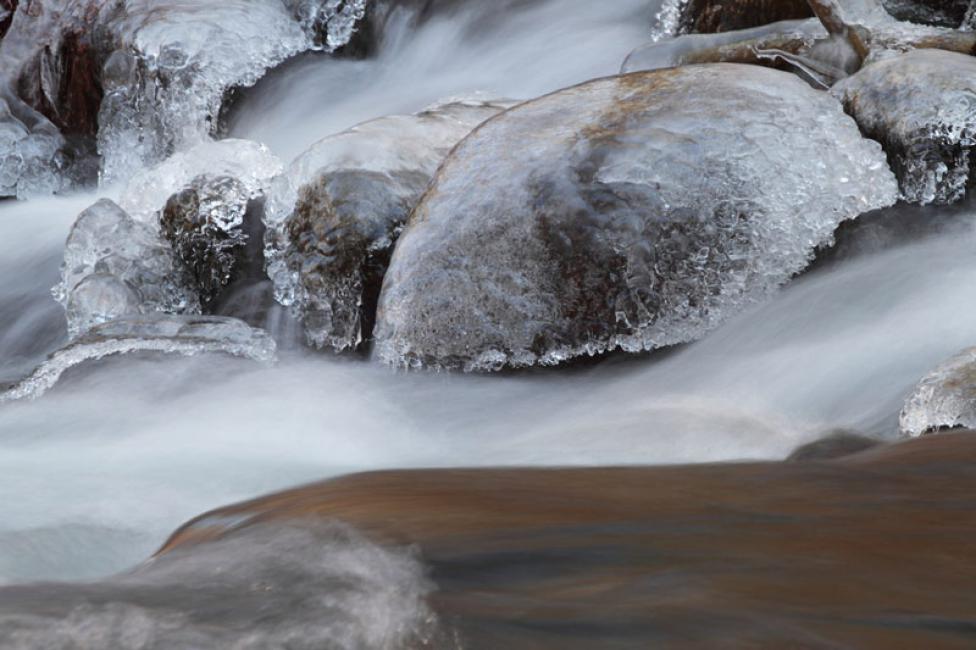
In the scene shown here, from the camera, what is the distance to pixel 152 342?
14.7ft

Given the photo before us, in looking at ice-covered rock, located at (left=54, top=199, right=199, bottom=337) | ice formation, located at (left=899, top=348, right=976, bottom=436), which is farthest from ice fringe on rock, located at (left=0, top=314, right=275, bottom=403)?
ice formation, located at (left=899, top=348, right=976, bottom=436)

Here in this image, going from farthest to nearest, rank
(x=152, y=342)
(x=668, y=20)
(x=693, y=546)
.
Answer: (x=668, y=20) → (x=152, y=342) → (x=693, y=546)

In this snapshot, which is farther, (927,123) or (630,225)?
(927,123)

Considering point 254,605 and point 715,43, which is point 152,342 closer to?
point 715,43

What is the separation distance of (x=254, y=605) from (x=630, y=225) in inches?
99.0

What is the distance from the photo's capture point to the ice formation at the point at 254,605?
143 centimetres

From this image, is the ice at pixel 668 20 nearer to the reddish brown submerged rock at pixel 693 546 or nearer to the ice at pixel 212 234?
the ice at pixel 212 234

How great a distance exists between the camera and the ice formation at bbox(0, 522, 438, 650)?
143cm

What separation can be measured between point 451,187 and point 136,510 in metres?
1.65

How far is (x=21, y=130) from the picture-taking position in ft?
27.0

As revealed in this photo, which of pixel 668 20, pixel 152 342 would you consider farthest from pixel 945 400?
pixel 668 20

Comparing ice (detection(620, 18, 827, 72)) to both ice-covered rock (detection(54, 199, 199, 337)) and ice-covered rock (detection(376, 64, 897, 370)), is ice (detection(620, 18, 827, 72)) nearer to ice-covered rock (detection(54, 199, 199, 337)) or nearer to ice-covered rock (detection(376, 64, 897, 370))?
ice-covered rock (detection(376, 64, 897, 370))

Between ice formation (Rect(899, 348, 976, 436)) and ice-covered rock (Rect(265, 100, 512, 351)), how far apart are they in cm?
217

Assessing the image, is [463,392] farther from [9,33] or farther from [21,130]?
[9,33]
